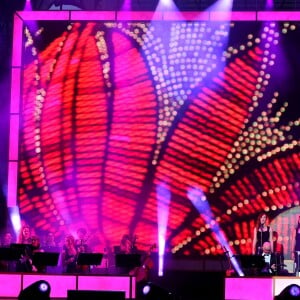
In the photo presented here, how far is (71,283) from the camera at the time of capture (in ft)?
40.6

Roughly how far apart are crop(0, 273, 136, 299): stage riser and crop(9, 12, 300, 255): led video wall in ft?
12.9

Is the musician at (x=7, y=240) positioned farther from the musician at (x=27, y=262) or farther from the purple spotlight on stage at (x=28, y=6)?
the purple spotlight on stage at (x=28, y=6)

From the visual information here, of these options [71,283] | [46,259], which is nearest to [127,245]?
[46,259]

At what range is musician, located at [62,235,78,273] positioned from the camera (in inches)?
574

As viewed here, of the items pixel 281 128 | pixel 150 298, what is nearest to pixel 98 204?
pixel 281 128

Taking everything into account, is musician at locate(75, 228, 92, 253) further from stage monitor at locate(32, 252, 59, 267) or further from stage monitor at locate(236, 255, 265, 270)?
stage monitor at locate(236, 255, 265, 270)

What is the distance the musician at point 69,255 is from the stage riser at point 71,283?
2067 mm

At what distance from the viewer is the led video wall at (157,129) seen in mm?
16219

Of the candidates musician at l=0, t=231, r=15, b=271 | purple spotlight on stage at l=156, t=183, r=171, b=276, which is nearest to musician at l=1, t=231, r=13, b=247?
musician at l=0, t=231, r=15, b=271

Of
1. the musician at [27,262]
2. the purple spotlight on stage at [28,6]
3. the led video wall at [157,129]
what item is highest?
the purple spotlight on stage at [28,6]

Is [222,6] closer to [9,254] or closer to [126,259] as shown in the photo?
[126,259]

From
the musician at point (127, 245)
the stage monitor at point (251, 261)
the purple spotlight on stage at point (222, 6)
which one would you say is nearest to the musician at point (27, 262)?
the musician at point (127, 245)

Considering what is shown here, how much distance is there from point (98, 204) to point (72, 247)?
1.74 metres

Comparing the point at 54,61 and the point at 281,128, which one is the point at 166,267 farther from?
the point at 54,61
